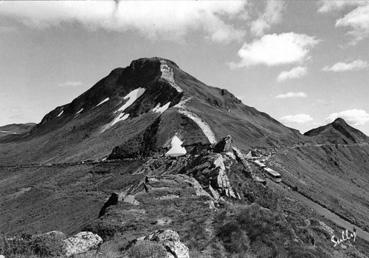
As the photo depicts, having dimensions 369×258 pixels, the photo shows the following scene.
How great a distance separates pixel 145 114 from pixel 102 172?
6576cm

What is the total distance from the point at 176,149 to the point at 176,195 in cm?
7396

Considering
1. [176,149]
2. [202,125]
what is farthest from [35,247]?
[202,125]

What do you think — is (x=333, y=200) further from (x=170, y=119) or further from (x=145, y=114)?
(x=145, y=114)

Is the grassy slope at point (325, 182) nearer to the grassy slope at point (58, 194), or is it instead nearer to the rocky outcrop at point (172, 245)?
the grassy slope at point (58, 194)

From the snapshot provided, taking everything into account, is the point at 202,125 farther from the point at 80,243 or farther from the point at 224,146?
the point at 80,243

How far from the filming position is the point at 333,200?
106 metres

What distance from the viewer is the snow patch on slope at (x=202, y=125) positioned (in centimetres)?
12306

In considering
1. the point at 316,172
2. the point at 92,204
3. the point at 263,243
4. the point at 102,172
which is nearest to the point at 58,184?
the point at 102,172

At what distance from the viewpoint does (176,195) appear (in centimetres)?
4188

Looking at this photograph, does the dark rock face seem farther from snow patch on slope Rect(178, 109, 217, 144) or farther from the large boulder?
the large boulder

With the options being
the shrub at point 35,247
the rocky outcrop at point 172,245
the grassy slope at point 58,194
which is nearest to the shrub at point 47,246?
the shrub at point 35,247

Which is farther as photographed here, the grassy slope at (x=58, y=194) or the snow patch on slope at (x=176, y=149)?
the snow patch on slope at (x=176, y=149)

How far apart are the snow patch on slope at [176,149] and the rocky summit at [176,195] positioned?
0.64 metres

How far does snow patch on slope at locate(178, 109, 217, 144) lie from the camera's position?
12306 cm
